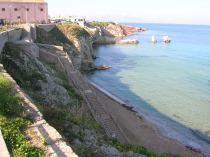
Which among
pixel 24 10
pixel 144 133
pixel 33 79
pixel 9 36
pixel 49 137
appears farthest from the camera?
pixel 24 10

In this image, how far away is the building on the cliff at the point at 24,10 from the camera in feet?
212

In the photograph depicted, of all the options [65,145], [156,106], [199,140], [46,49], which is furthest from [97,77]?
[65,145]

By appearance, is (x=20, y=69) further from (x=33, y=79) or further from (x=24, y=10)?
(x=24, y=10)

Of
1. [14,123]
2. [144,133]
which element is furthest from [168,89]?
[14,123]

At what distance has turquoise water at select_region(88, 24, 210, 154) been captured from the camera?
116 feet

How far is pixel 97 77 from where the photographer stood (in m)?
57.3

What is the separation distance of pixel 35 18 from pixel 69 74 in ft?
107

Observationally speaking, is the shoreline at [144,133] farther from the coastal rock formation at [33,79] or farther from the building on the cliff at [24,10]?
the building on the cliff at [24,10]

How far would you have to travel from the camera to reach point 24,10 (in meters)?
67.4

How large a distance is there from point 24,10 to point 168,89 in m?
32.3

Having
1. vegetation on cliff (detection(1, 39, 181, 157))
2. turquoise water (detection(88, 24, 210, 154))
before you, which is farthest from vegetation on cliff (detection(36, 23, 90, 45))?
vegetation on cliff (detection(1, 39, 181, 157))

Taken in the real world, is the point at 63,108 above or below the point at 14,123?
below

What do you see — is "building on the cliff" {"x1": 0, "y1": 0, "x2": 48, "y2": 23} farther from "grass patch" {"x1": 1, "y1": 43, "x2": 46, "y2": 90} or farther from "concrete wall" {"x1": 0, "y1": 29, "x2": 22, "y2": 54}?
"grass patch" {"x1": 1, "y1": 43, "x2": 46, "y2": 90}

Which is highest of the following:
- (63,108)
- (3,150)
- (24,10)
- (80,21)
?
(24,10)
